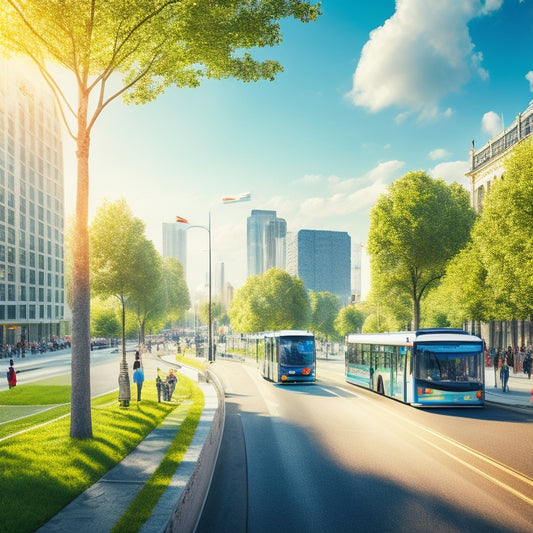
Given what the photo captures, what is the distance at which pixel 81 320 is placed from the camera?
11898mm

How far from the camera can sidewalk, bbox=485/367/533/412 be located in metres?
19.7

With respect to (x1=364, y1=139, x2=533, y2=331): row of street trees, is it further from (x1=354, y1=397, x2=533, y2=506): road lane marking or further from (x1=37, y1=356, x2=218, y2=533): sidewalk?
(x1=37, y1=356, x2=218, y2=533): sidewalk

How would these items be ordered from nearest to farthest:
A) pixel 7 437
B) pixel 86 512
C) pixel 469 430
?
pixel 86 512 → pixel 7 437 → pixel 469 430

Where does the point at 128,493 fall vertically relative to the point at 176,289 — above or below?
below

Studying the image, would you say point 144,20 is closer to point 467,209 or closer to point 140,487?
point 140,487

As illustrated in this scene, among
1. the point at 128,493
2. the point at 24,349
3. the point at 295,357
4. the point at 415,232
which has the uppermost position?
the point at 415,232

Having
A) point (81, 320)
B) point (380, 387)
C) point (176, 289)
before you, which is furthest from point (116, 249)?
point (176, 289)

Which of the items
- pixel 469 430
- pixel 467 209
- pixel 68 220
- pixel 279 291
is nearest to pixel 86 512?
pixel 469 430

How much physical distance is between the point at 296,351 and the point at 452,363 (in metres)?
10.6

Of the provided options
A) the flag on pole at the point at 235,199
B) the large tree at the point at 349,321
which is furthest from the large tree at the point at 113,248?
the large tree at the point at 349,321

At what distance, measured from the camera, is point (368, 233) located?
4053cm

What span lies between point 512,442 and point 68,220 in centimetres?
3249

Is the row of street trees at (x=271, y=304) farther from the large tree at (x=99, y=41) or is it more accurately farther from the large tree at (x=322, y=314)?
the large tree at (x=99, y=41)

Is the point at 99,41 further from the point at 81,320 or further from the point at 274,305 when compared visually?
the point at 274,305
